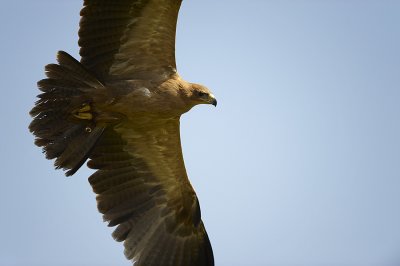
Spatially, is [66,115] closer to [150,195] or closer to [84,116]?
[84,116]

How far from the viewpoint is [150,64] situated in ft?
29.5

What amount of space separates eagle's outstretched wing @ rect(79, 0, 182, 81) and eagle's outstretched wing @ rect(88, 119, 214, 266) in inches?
34.1

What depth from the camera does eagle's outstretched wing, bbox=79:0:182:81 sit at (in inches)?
336

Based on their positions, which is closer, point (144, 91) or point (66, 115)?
point (66, 115)

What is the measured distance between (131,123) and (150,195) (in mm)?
1213

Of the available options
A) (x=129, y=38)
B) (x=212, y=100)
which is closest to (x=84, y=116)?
(x=129, y=38)

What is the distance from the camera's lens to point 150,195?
32.6 ft

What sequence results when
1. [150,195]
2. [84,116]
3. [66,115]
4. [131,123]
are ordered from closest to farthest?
[66,115] → [84,116] → [131,123] → [150,195]

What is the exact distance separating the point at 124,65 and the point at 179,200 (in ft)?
7.56

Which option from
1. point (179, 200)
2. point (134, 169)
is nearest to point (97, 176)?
point (134, 169)

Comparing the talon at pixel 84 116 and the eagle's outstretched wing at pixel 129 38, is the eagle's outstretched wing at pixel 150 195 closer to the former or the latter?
the talon at pixel 84 116

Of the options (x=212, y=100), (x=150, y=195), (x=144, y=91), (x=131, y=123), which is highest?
(x=212, y=100)

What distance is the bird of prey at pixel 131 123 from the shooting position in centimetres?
856

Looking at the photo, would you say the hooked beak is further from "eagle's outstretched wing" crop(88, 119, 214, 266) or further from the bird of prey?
"eagle's outstretched wing" crop(88, 119, 214, 266)
